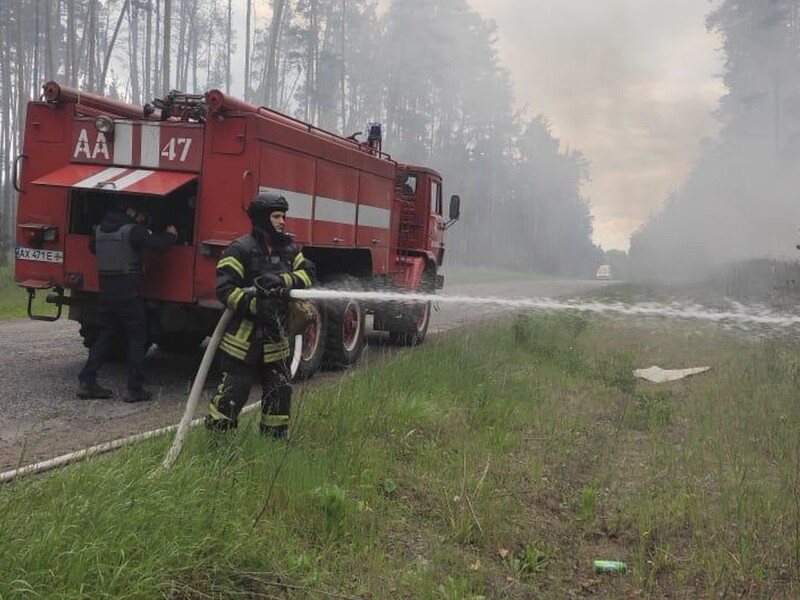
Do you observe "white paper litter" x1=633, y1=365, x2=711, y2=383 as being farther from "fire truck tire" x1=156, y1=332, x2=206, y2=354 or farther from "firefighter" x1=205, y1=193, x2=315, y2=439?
"firefighter" x1=205, y1=193, x2=315, y2=439

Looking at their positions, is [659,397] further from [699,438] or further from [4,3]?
[4,3]

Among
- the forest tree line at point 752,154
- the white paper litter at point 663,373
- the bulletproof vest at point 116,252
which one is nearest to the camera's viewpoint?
the bulletproof vest at point 116,252

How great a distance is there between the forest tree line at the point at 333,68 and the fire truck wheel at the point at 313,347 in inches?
802

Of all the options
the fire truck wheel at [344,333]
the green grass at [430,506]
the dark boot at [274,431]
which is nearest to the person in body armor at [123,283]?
the green grass at [430,506]

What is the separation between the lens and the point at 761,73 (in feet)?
91.6

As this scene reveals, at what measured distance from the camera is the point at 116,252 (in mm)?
5836

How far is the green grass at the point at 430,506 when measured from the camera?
104 inches

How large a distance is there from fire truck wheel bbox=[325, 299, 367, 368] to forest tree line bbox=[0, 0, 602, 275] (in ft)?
64.9

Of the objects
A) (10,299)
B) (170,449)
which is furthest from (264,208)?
(10,299)

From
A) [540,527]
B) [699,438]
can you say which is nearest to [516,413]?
[699,438]

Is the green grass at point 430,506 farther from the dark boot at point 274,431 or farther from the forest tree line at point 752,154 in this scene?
the forest tree line at point 752,154

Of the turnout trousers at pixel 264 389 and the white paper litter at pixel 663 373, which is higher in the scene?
the turnout trousers at pixel 264 389

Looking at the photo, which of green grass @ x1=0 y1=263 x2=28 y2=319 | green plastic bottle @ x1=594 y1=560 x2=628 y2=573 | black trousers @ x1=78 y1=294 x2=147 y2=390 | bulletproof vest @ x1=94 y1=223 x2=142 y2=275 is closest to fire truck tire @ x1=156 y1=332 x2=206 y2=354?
black trousers @ x1=78 y1=294 x2=147 y2=390

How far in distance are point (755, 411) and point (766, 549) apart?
308cm
